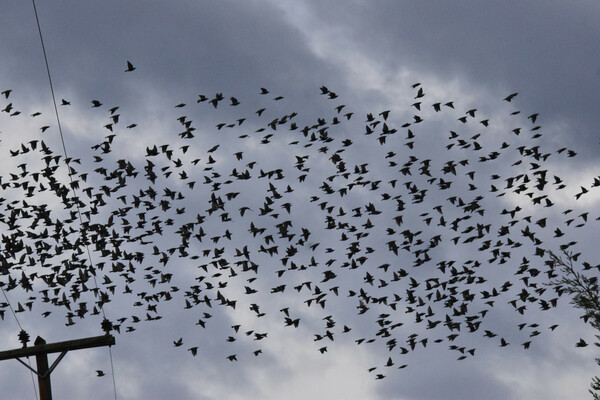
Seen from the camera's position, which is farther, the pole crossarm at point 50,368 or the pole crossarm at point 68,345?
the pole crossarm at point 68,345

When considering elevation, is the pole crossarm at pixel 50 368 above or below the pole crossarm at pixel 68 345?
below

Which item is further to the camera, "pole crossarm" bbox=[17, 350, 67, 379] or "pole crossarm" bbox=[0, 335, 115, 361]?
"pole crossarm" bbox=[0, 335, 115, 361]

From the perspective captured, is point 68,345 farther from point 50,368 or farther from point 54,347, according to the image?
point 50,368

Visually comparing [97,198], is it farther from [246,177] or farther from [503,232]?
[503,232]

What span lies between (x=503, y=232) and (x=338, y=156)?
8.83m

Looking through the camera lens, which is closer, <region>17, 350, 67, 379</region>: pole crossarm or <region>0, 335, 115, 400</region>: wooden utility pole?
<region>17, 350, 67, 379</region>: pole crossarm

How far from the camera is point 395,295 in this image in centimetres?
4456

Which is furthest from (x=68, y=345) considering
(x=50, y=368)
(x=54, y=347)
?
(x=50, y=368)

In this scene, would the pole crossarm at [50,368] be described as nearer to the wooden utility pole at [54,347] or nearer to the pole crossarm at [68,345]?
the wooden utility pole at [54,347]

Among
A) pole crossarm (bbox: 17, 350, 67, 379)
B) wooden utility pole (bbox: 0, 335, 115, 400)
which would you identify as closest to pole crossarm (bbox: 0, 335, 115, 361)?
wooden utility pole (bbox: 0, 335, 115, 400)

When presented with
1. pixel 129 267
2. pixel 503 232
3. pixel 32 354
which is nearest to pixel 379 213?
pixel 503 232

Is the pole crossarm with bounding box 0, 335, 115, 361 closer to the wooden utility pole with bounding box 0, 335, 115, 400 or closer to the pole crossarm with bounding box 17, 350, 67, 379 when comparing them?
the wooden utility pole with bounding box 0, 335, 115, 400

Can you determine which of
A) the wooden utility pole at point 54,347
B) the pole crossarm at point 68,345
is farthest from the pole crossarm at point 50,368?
the pole crossarm at point 68,345

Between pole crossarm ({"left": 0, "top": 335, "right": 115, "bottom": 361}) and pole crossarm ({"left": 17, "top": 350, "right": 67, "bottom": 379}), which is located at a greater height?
pole crossarm ({"left": 0, "top": 335, "right": 115, "bottom": 361})
